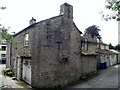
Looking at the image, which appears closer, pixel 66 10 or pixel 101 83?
pixel 66 10

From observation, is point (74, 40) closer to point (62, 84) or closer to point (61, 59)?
point (61, 59)

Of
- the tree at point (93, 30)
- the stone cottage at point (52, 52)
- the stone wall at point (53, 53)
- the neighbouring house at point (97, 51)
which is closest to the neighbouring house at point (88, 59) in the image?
the neighbouring house at point (97, 51)

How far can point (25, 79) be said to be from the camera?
21.1 metres

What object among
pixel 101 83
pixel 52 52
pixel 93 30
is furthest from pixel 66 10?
pixel 93 30

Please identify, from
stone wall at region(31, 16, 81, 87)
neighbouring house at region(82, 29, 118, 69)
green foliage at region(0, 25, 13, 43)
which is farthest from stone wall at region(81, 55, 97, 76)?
green foliage at region(0, 25, 13, 43)

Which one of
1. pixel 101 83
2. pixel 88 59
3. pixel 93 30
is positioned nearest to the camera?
pixel 101 83

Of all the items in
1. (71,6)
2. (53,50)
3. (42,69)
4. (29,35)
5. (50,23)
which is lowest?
(42,69)

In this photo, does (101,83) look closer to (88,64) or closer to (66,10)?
(88,64)

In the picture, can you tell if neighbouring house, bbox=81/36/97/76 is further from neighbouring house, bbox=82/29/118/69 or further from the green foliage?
the green foliage

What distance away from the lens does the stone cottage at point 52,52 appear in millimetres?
18125

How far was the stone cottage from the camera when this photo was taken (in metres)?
18.1

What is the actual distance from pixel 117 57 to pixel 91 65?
2273cm

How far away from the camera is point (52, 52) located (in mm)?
18766

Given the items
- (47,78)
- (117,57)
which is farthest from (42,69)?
(117,57)
